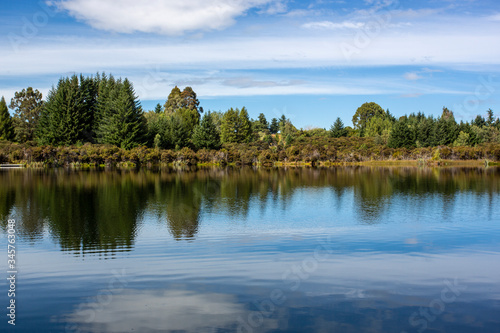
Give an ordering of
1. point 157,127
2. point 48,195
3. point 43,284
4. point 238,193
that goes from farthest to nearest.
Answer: point 157,127 → point 238,193 → point 48,195 → point 43,284

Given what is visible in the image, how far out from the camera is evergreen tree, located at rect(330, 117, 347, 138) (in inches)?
Answer: 3509

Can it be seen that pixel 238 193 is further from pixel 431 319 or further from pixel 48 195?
pixel 431 319

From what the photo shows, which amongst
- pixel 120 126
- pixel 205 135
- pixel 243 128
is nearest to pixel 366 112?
pixel 243 128

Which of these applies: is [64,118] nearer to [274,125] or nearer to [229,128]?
[229,128]

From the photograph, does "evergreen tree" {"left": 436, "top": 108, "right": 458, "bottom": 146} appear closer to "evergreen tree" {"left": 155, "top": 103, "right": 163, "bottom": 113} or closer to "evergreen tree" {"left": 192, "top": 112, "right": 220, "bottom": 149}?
Answer: "evergreen tree" {"left": 192, "top": 112, "right": 220, "bottom": 149}

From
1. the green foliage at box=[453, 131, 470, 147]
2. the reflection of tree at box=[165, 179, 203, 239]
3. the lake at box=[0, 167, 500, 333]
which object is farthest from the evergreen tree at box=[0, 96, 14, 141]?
the green foliage at box=[453, 131, 470, 147]

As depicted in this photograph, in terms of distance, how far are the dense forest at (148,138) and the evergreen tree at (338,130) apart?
7178 mm

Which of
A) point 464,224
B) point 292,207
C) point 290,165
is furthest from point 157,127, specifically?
point 464,224

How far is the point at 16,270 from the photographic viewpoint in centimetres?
869

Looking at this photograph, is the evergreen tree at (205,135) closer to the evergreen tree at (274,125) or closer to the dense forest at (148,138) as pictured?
the dense forest at (148,138)

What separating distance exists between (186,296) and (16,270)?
400 cm

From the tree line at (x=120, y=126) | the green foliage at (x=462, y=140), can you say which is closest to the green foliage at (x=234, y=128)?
the tree line at (x=120, y=126)

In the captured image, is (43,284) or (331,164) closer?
(43,284)

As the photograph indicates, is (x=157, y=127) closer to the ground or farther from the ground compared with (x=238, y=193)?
farther from the ground
